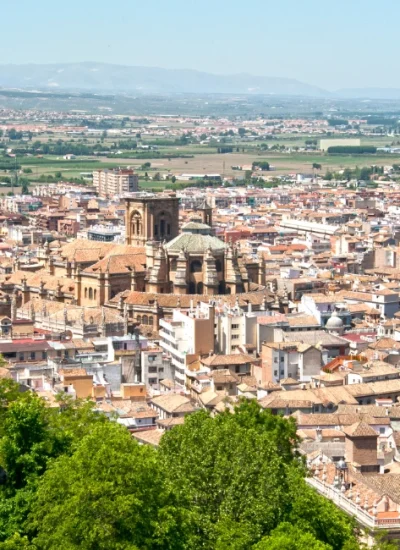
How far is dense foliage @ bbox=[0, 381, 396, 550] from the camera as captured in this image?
30766mm

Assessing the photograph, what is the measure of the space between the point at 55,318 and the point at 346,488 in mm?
29801

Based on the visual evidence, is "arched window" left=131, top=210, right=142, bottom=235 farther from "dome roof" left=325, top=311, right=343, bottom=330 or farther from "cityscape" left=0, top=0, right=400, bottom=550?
"dome roof" left=325, top=311, right=343, bottom=330

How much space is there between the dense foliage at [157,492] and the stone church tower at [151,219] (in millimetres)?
40886

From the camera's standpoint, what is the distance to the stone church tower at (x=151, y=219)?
78812mm

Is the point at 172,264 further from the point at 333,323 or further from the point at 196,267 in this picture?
the point at 333,323

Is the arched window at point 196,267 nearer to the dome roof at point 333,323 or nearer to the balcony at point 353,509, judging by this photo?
the dome roof at point 333,323

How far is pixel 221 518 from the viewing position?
32875 millimetres

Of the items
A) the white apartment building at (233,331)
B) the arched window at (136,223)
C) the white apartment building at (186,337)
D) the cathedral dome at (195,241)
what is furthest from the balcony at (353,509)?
the arched window at (136,223)

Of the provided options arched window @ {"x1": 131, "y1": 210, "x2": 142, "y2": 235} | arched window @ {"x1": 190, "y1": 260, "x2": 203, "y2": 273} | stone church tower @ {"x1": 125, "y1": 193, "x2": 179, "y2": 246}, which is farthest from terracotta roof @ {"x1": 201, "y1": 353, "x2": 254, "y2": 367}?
arched window @ {"x1": 131, "y1": 210, "x2": 142, "y2": 235}

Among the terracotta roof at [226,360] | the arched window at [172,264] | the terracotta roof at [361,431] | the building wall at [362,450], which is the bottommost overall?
the terracotta roof at [226,360]

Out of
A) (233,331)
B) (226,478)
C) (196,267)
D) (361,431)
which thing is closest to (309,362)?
(233,331)

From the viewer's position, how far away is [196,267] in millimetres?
73625

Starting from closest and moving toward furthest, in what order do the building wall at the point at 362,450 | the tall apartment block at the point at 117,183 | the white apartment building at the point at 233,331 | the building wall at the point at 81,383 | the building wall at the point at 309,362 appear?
1. the building wall at the point at 362,450
2. the building wall at the point at 81,383
3. the building wall at the point at 309,362
4. the white apartment building at the point at 233,331
5. the tall apartment block at the point at 117,183

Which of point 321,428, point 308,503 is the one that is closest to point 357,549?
point 308,503
